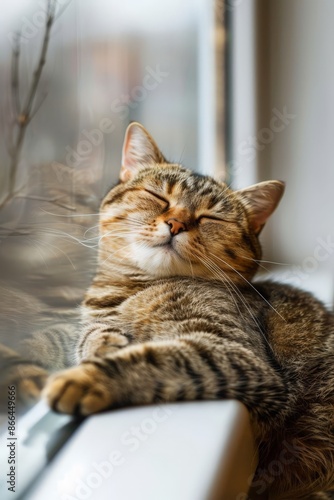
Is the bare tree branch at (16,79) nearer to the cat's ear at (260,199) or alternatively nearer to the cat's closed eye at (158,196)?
the cat's closed eye at (158,196)

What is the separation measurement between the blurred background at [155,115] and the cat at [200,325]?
0.21 ft

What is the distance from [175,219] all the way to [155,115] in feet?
1.07

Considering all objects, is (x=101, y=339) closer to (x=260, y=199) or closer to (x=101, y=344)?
(x=101, y=344)

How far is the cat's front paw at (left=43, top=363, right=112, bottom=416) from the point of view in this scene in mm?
648

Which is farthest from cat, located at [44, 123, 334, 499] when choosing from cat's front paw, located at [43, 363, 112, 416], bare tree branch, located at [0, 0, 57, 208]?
bare tree branch, located at [0, 0, 57, 208]

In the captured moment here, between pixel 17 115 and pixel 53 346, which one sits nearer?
pixel 17 115

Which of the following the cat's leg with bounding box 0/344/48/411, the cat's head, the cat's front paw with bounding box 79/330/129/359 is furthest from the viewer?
the cat's head

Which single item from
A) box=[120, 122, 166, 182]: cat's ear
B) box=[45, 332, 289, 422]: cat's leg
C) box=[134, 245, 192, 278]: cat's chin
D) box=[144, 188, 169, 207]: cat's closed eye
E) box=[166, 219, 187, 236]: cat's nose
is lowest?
box=[45, 332, 289, 422]: cat's leg

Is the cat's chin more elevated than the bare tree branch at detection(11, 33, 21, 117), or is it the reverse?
the bare tree branch at detection(11, 33, 21, 117)

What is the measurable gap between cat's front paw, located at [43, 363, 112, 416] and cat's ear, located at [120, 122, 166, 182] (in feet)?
1.32

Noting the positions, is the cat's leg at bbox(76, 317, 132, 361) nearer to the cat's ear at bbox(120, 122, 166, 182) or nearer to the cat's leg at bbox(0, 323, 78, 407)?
the cat's leg at bbox(0, 323, 78, 407)

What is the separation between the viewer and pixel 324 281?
4.77ft

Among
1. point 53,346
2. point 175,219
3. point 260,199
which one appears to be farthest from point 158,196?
point 53,346

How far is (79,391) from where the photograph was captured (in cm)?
65
